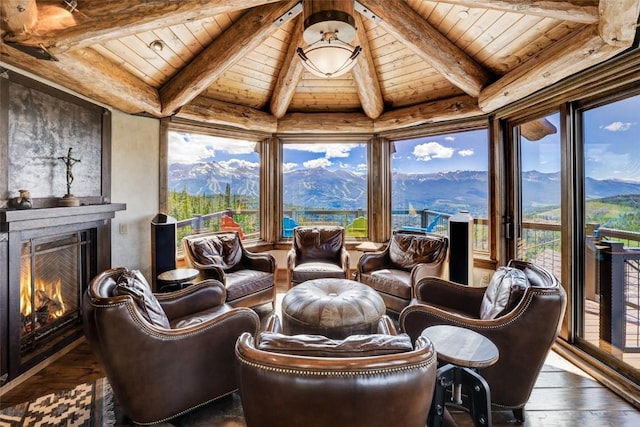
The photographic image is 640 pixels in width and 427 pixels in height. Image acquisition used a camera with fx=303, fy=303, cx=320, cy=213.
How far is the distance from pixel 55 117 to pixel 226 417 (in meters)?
3.10

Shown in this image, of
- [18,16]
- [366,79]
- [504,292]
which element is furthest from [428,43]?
[18,16]

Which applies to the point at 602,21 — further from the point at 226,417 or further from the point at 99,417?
the point at 99,417

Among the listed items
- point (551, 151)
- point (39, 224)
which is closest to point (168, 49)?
point (39, 224)

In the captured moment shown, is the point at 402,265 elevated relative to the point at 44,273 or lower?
lower

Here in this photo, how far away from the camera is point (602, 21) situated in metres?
2.05

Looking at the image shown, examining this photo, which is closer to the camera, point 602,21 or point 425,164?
point 602,21

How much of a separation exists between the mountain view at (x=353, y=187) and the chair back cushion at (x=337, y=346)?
3.05 m

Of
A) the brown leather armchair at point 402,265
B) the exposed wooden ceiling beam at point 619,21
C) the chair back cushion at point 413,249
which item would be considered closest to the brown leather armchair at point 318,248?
the brown leather armchair at point 402,265

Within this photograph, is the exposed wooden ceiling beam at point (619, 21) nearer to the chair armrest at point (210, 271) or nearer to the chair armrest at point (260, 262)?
the chair armrest at point (260, 262)

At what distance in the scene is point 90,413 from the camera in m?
2.07

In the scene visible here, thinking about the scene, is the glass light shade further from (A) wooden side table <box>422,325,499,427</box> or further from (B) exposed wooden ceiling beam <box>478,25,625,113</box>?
(A) wooden side table <box>422,325,499,427</box>

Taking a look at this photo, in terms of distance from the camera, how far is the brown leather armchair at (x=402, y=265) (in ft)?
11.4

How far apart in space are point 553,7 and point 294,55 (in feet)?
8.66

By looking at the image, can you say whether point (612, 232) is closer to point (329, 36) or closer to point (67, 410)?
point (329, 36)
